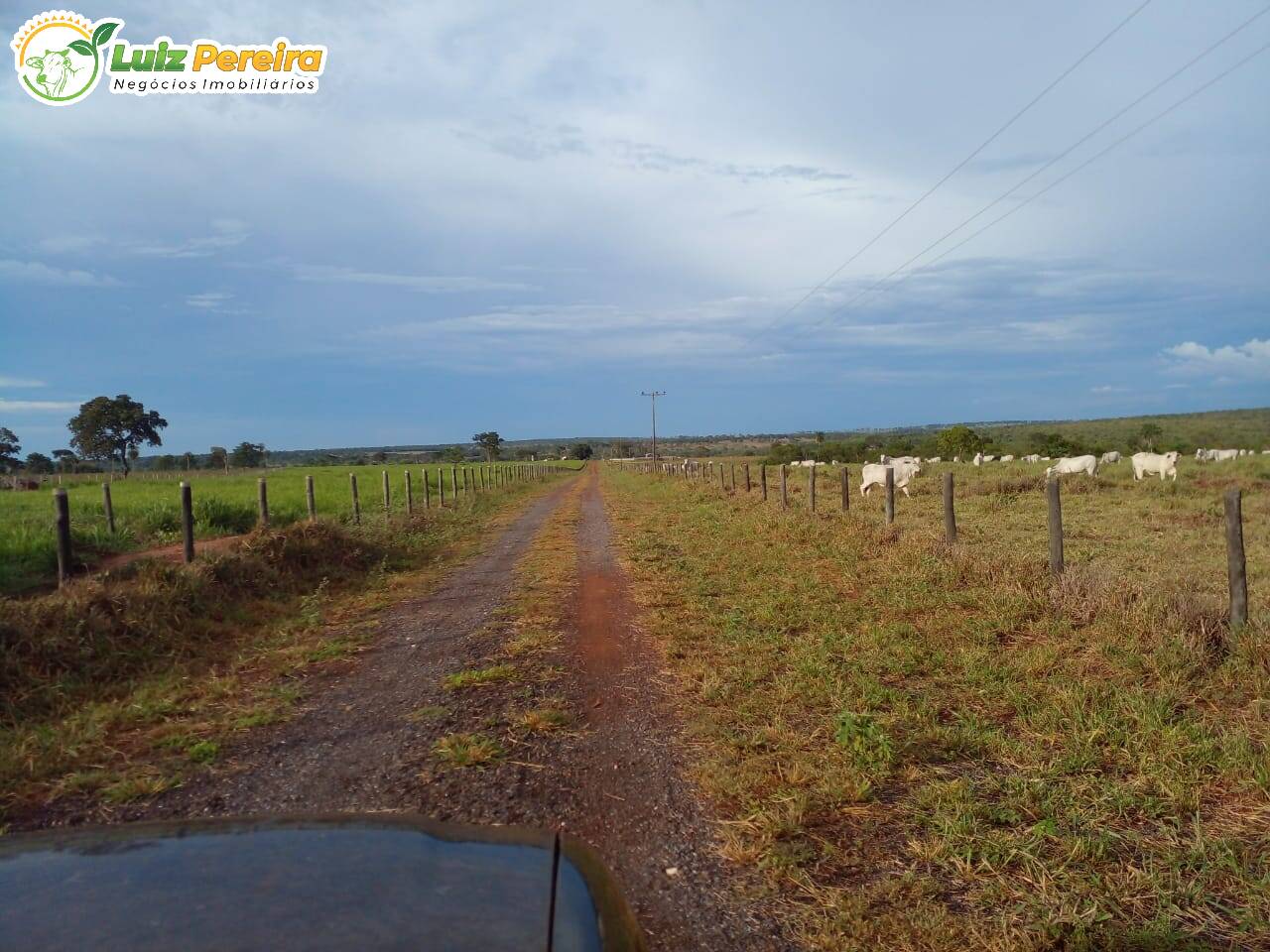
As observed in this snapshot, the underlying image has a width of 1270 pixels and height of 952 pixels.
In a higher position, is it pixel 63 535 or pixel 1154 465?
pixel 63 535

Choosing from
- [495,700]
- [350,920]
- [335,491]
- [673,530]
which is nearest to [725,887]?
[350,920]

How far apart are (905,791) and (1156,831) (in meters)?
1.14

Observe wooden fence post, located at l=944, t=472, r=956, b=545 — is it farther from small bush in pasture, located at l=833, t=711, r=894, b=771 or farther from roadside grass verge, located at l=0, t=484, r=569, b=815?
roadside grass verge, located at l=0, t=484, r=569, b=815

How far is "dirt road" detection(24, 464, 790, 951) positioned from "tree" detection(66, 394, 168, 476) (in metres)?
59.7

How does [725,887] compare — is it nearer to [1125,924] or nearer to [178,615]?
[1125,924]

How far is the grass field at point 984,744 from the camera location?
328 cm

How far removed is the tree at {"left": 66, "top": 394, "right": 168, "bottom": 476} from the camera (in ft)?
186

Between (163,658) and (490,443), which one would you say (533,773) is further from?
(490,443)

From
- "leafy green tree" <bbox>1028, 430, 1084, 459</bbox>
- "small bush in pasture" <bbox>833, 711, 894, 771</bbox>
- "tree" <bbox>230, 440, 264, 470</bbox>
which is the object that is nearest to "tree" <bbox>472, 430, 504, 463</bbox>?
"tree" <bbox>230, 440, 264, 470</bbox>

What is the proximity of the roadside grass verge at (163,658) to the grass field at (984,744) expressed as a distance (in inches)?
127

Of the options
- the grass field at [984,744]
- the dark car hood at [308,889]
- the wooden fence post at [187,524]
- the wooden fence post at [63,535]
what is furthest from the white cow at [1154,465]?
the dark car hood at [308,889]

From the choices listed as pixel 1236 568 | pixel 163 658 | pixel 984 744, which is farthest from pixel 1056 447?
pixel 163 658

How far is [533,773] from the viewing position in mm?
4625

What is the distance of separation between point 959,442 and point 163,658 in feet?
181
